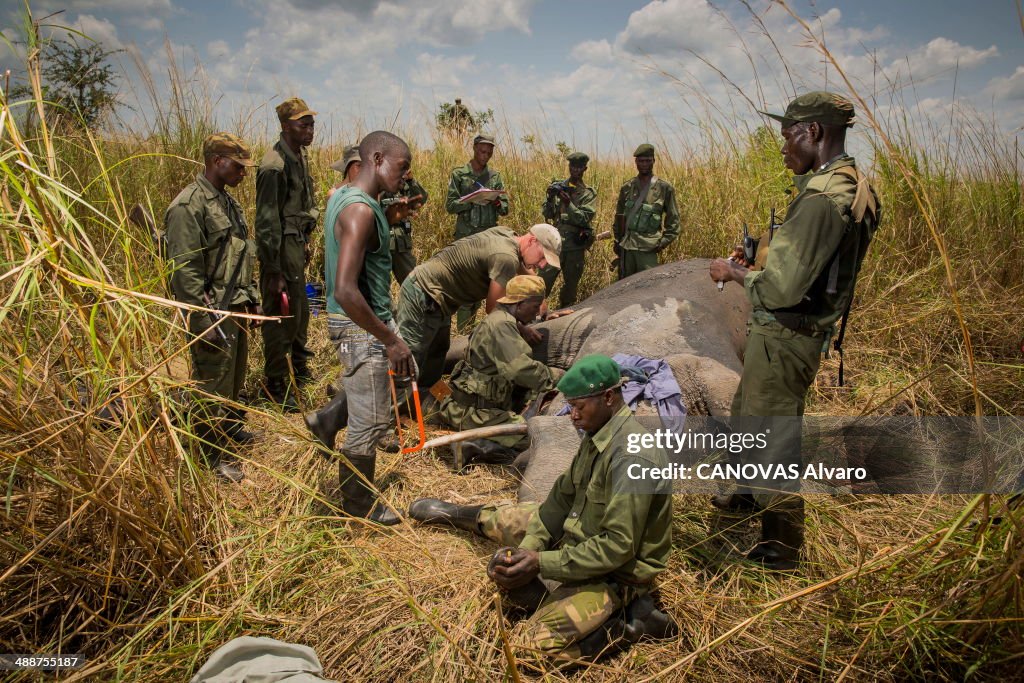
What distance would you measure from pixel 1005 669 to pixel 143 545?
277 cm

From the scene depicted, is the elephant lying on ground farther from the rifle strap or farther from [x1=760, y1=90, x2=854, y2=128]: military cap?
[x1=760, y1=90, x2=854, y2=128]: military cap

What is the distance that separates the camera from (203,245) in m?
3.67

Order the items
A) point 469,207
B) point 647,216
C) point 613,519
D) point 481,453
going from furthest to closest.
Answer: point 469,207 → point 647,216 → point 481,453 → point 613,519

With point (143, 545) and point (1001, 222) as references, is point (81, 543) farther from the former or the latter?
point (1001, 222)

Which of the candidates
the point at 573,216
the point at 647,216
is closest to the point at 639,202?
the point at 647,216

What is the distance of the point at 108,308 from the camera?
6.80ft

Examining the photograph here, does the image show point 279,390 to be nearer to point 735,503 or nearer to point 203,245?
point 203,245

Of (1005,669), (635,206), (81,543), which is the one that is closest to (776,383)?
(1005,669)

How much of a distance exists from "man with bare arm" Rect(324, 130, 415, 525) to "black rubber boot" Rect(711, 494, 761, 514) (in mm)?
1694

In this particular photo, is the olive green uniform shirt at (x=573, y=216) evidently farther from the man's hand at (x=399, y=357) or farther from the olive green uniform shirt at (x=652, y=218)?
the man's hand at (x=399, y=357)

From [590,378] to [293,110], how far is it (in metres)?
3.40

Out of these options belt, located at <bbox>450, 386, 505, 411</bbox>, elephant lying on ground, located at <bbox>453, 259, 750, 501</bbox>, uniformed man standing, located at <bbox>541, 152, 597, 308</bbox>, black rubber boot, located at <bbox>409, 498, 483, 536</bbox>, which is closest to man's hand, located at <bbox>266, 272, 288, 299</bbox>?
elephant lying on ground, located at <bbox>453, 259, 750, 501</bbox>

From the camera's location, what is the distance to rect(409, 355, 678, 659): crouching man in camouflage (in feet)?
7.48

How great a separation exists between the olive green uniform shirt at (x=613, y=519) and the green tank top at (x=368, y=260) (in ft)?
4.12
